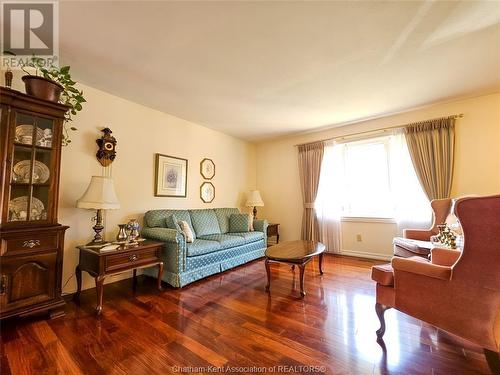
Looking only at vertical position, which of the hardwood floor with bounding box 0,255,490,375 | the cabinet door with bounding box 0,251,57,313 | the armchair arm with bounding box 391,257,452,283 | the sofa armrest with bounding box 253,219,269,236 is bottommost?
the hardwood floor with bounding box 0,255,490,375

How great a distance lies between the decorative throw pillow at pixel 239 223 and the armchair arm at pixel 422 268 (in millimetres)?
2586

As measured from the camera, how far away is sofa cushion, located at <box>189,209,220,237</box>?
3.43 meters

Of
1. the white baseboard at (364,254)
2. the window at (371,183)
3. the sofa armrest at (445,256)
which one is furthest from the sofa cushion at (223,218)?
the sofa armrest at (445,256)

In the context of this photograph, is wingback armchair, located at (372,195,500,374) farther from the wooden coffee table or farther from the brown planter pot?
the brown planter pot

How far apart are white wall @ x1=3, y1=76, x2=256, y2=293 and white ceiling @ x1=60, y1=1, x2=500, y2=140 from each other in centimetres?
27

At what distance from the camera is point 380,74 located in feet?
7.96

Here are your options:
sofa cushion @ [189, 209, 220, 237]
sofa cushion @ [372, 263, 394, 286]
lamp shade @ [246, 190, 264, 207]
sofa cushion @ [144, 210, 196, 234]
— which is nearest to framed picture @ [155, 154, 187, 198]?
sofa cushion @ [144, 210, 196, 234]

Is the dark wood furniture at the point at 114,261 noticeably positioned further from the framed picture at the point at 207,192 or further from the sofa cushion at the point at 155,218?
the framed picture at the point at 207,192

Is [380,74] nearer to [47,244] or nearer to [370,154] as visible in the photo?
[370,154]

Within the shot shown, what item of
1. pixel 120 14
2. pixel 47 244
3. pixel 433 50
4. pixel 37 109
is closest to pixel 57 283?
pixel 47 244

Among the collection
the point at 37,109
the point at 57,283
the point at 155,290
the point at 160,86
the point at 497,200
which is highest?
the point at 160,86

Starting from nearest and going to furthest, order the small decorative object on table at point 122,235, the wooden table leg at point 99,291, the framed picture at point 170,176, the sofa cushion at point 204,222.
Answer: the wooden table leg at point 99,291 → the small decorative object on table at point 122,235 → the framed picture at point 170,176 → the sofa cushion at point 204,222

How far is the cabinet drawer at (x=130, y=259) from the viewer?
2129 mm

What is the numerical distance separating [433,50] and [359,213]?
2603 mm
